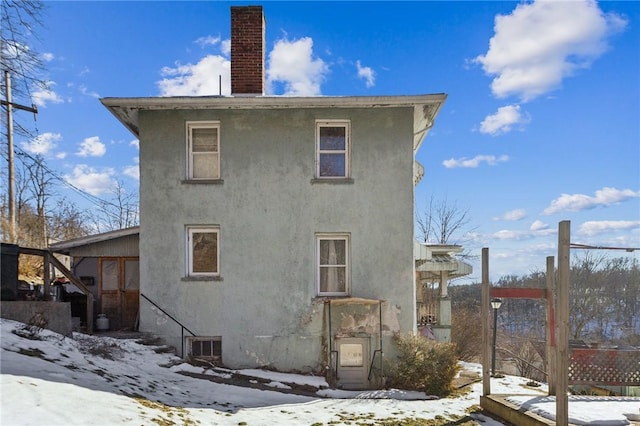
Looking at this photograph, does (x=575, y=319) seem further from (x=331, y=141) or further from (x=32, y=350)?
(x=32, y=350)

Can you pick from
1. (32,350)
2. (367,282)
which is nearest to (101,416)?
(32,350)

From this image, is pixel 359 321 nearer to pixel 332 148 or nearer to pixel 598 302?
pixel 332 148

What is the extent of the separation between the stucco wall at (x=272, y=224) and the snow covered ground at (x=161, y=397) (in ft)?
4.08

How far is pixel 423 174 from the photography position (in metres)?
17.3

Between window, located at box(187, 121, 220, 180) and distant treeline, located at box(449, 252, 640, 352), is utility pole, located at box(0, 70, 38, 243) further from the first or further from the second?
distant treeline, located at box(449, 252, 640, 352)

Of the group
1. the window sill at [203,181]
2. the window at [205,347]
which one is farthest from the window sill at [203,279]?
the window sill at [203,181]

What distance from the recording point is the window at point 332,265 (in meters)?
12.4

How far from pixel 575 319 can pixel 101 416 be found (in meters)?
31.0

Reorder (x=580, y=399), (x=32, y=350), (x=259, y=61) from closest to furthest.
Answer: (x=32, y=350)
(x=580, y=399)
(x=259, y=61)

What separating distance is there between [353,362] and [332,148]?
19.4ft

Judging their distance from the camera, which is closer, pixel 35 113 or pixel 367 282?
pixel 367 282

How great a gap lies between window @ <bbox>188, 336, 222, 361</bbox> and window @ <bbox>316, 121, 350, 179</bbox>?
5.33m

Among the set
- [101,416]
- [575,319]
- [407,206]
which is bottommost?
[575,319]

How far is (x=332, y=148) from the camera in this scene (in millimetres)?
12648
